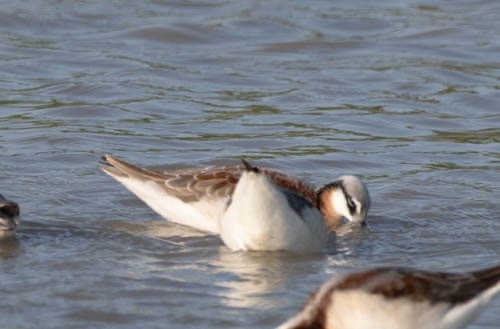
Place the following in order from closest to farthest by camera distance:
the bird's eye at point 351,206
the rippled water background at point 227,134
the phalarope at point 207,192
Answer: the rippled water background at point 227,134 → the phalarope at point 207,192 → the bird's eye at point 351,206

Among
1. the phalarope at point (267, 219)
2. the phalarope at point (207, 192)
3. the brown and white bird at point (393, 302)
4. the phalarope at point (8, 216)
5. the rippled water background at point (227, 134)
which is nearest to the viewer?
the brown and white bird at point (393, 302)

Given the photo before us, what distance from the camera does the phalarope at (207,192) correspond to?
11.8m

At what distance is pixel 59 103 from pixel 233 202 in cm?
620

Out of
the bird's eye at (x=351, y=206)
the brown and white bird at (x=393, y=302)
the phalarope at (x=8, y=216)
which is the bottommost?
the bird's eye at (x=351, y=206)

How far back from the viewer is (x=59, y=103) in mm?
16328

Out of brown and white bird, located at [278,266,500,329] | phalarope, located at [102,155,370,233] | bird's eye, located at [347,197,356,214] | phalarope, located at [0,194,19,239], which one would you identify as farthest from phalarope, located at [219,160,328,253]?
brown and white bird, located at [278,266,500,329]

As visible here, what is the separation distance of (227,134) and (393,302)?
318 inches

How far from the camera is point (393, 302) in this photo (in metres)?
7.26

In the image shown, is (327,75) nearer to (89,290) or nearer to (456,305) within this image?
(89,290)

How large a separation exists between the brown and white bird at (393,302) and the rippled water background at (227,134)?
5.23ft

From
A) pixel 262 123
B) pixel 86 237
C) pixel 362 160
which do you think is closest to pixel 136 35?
pixel 262 123

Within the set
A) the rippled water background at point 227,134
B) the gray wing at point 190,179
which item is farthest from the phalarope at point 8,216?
the gray wing at point 190,179

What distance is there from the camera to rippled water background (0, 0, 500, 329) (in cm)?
983

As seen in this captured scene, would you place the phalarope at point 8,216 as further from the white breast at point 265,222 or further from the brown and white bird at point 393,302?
the brown and white bird at point 393,302
